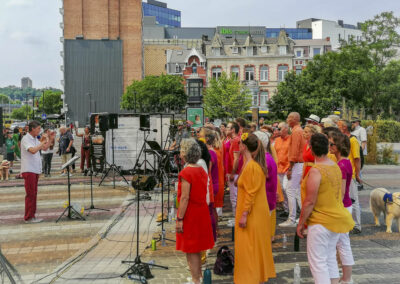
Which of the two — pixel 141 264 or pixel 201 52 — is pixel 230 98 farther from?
pixel 141 264

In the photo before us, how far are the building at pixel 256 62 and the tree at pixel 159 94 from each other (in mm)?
6256

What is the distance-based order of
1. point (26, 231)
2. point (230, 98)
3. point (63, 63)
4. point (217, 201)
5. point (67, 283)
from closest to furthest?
Result: point (67, 283) → point (217, 201) → point (26, 231) → point (230, 98) → point (63, 63)

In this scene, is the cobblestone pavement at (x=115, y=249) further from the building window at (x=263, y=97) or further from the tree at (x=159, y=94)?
the tree at (x=159, y=94)

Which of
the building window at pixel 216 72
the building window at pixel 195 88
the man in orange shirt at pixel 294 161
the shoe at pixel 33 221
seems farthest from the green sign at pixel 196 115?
the building window at pixel 195 88

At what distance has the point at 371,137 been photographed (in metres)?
19.7

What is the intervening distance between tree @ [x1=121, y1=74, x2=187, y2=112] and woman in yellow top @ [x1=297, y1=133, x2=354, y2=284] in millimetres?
62245

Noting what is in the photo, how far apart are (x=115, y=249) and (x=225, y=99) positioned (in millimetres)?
49029

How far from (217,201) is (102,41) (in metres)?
73.3

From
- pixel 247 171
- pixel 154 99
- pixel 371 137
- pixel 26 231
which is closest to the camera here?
pixel 247 171

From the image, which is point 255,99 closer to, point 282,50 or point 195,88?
point 282,50

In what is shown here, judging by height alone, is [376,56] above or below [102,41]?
below

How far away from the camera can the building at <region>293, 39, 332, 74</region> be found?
212 ft

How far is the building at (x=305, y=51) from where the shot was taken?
212ft

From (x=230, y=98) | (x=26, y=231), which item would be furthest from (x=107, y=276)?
(x=230, y=98)
